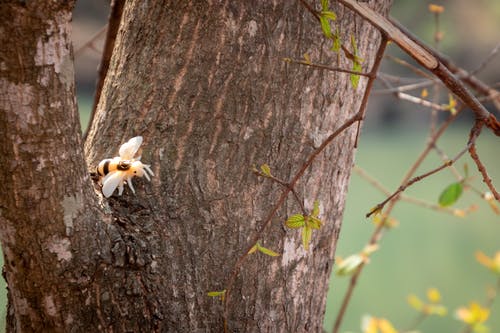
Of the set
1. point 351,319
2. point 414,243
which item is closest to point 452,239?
point 414,243

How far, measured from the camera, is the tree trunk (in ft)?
2.67

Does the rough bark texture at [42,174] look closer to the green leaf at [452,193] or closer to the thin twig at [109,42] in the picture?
the thin twig at [109,42]

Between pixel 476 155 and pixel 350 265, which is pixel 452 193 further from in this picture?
pixel 476 155

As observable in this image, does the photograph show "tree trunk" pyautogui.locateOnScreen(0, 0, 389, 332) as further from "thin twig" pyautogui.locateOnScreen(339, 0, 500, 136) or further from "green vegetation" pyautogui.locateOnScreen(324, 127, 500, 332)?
"green vegetation" pyautogui.locateOnScreen(324, 127, 500, 332)

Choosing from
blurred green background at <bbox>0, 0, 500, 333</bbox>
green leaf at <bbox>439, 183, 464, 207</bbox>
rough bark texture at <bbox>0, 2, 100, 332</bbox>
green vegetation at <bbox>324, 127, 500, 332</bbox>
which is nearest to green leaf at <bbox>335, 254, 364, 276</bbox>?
green leaf at <bbox>439, 183, 464, 207</bbox>

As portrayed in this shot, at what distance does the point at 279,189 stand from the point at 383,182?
758cm

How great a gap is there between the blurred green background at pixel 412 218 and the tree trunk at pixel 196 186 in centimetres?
263

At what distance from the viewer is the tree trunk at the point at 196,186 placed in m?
0.81

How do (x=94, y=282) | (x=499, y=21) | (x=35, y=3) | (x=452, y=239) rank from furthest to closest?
1. (x=499, y=21)
2. (x=452, y=239)
3. (x=94, y=282)
4. (x=35, y=3)

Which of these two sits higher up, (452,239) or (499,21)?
(499,21)

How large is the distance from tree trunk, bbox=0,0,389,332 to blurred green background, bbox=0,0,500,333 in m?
2.63

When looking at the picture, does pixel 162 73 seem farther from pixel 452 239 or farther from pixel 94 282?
pixel 452 239

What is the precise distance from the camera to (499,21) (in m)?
13.3

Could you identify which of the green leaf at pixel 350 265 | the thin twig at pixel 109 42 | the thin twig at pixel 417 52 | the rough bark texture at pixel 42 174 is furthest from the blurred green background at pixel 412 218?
the thin twig at pixel 417 52
